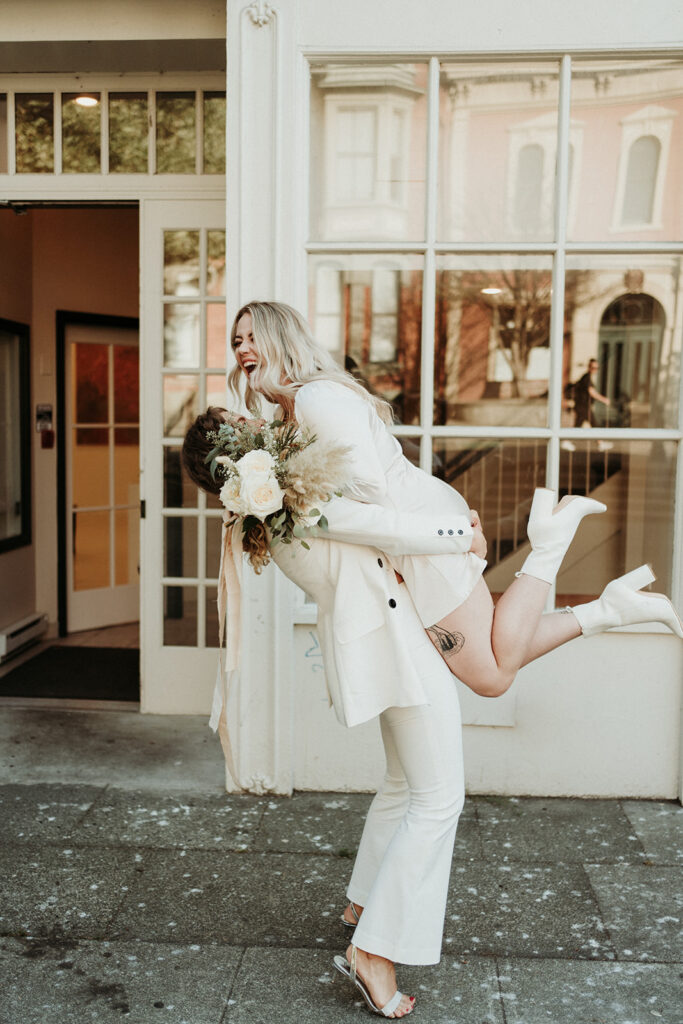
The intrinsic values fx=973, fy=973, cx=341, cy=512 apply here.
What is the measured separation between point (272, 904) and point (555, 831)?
1.26 m

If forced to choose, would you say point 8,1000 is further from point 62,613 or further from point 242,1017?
point 62,613

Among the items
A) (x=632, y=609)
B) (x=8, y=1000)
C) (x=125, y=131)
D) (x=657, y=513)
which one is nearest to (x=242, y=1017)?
(x=8, y=1000)

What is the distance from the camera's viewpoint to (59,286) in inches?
281

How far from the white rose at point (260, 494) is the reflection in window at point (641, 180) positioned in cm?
250

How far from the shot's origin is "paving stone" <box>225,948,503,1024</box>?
280 centimetres

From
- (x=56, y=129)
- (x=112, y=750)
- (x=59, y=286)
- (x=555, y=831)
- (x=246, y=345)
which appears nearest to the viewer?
(x=246, y=345)

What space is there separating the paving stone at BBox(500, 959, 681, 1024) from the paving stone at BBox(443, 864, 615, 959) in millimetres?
92

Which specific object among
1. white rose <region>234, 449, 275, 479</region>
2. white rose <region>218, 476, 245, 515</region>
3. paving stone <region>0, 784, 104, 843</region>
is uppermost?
white rose <region>234, 449, 275, 479</region>

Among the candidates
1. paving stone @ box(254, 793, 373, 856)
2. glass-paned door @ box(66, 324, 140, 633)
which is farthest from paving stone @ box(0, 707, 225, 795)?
glass-paned door @ box(66, 324, 140, 633)

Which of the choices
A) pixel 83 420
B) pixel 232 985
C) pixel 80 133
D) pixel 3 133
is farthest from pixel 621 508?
pixel 83 420

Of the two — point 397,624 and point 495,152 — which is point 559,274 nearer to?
point 495,152

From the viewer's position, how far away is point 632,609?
3162 mm

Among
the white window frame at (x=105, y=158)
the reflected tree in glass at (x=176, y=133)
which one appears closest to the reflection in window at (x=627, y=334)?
the white window frame at (x=105, y=158)

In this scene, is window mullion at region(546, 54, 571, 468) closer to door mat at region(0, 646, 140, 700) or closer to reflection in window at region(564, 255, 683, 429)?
reflection in window at region(564, 255, 683, 429)
